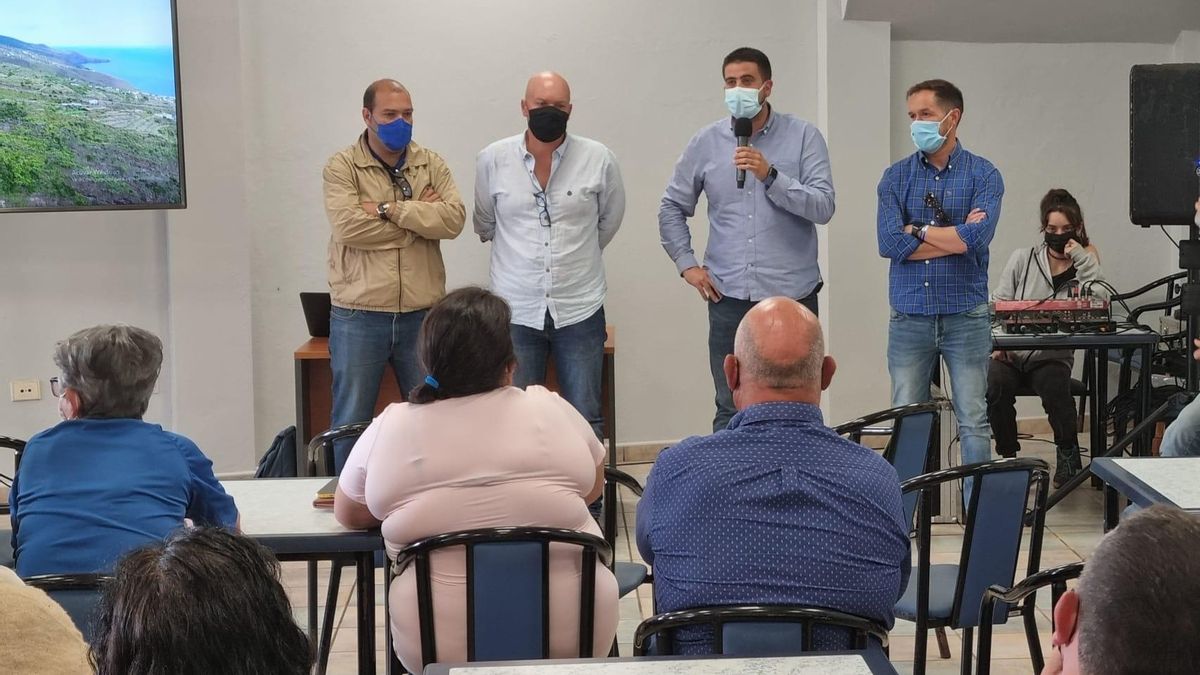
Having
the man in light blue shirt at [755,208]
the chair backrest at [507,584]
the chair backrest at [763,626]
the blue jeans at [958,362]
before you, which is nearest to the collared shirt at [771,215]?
the man in light blue shirt at [755,208]

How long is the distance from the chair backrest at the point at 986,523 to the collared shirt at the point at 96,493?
143cm

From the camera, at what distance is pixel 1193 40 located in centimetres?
621

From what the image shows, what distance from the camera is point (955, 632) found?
12.6ft

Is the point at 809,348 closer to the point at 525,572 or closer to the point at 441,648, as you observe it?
the point at 525,572

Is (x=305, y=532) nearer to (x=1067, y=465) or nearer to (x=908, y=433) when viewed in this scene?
(x=908, y=433)

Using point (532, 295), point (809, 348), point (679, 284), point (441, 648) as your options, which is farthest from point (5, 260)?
point (809, 348)

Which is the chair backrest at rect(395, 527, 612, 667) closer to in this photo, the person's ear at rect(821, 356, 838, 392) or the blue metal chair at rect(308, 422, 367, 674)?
the person's ear at rect(821, 356, 838, 392)

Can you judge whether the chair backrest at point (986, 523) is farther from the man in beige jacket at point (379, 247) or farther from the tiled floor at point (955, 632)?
the man in beige jacket at point (379, 247)

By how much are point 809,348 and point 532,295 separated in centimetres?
233

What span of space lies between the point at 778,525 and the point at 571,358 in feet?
8.65

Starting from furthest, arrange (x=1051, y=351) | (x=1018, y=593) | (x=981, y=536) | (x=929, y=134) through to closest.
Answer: (x=1051, y=351) → (x=929, y=134) → (x=981, y=536) → (x=1018, y=593)

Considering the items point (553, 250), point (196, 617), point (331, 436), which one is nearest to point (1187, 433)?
point (553, 250)

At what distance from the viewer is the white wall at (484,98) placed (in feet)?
18.8

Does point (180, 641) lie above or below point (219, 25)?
below
